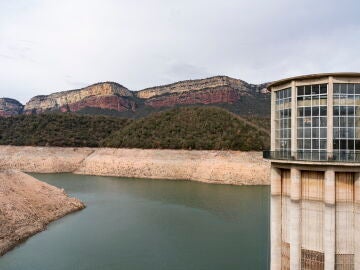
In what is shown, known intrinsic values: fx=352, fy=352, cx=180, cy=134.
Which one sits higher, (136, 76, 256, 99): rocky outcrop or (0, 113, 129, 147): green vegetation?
(136, 76, 256, 99): rocky outcrop

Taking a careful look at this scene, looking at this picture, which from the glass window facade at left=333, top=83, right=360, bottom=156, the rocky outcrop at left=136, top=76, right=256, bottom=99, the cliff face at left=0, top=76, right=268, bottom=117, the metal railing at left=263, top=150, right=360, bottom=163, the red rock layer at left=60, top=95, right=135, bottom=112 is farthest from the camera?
the red rock layer at left=60, top=95, right=135, bottom=112

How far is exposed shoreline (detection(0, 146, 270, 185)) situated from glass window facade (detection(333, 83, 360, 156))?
43.7 meters

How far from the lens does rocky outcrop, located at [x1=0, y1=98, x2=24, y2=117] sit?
179875 mm

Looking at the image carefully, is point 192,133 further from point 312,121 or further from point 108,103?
point 108,103

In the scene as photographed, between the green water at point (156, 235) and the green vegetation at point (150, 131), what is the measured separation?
70.3 ft

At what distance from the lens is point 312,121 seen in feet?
49.6

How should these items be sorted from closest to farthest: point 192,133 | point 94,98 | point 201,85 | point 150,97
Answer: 1. point 192,133
2. point 201,85
3. point 150,97
4. point 94,98

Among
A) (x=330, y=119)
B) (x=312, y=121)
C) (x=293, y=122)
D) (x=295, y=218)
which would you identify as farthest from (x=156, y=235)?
(x=330, y=119)

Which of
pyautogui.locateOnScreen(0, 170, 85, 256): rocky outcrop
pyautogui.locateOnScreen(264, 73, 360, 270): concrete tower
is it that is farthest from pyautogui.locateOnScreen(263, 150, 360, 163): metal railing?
pyautogui.locateOnScreen(0, 170, 85, 256): rocky outcrop

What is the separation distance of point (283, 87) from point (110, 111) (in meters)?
131

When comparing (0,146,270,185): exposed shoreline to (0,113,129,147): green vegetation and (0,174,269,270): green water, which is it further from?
(0,174,269,270): green water

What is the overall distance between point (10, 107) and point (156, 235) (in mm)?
179457

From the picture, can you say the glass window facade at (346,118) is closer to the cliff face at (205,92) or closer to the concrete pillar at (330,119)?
the concrete pillar at (330,119)

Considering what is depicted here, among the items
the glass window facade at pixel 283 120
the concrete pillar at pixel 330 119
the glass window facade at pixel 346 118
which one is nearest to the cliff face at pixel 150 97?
the glass window facade at pixel 283 120
